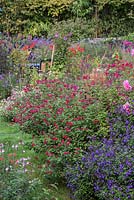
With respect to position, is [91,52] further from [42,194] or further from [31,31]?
[42,194]

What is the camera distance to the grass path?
4.14m

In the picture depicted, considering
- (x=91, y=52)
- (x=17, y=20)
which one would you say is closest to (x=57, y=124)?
(x=91, y=52)

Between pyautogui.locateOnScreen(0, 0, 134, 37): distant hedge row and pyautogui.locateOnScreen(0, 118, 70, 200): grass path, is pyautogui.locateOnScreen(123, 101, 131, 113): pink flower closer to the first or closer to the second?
pyautogui.locateOnScreen(0, 118, 70, 200): grass path

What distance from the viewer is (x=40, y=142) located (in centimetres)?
456

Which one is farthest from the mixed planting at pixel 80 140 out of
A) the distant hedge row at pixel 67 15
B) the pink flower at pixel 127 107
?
the distant hedge row at pixel 67 15

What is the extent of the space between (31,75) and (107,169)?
5235 millimetres

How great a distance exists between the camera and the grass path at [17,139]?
163 inches

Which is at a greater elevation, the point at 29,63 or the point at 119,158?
the point at 119,158

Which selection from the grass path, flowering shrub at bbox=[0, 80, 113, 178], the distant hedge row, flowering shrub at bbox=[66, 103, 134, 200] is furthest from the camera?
the distant hedge row

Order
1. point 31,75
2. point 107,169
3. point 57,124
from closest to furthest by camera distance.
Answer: point 107,169, point 57,124, point 31,75

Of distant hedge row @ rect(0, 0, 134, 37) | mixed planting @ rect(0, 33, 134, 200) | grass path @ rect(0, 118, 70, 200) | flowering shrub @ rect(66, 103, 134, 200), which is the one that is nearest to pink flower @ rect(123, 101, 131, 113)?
mixed planting @ rect(0, 33, 134, 200)

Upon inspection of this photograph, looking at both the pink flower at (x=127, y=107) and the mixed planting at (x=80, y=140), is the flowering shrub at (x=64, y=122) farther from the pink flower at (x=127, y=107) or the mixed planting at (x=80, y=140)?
the pink flower at (x=127, y=107)

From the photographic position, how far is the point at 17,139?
18.4 feet

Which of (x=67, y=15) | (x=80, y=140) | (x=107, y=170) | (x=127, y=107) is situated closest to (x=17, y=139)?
(x=80, y=140)
